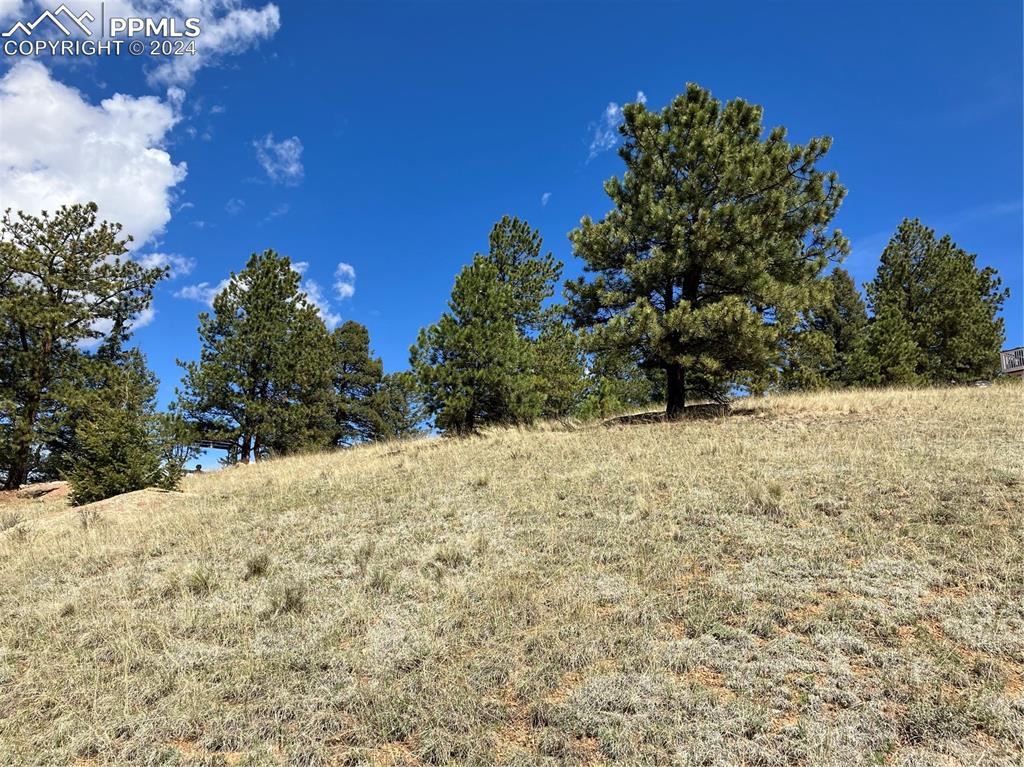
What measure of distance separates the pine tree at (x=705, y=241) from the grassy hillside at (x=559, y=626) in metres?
6.07

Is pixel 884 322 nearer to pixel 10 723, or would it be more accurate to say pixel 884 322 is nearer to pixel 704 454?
pixel 704 454

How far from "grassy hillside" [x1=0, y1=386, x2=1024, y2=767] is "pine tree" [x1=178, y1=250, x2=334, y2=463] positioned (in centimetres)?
1272

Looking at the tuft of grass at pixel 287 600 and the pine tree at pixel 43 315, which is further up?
the pine tree at pixel 43 315

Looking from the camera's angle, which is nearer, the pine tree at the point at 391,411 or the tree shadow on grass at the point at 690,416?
the tree shadow on grass at the point at 690,416

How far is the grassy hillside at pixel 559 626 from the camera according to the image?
3.36 meters

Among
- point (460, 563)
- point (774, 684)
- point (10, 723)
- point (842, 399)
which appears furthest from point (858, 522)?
point (842, 399)

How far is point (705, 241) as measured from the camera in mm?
14023

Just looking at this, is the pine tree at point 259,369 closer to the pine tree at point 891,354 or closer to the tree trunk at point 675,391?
the tree trunk at point 675,391

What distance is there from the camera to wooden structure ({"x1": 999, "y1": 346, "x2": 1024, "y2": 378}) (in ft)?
81.0

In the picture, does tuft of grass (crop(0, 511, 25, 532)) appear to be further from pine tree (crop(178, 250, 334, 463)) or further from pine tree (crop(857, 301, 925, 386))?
pine tree (crop(857, 301, 925, 386))

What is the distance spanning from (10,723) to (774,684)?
5.42m

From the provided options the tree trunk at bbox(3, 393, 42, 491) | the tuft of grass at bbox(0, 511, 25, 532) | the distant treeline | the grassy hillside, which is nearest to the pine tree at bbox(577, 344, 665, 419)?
the distant treeline

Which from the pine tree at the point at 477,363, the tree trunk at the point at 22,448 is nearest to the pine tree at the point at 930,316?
the pine tree at the point at 477,363

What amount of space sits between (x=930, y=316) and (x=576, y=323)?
2095 cm
